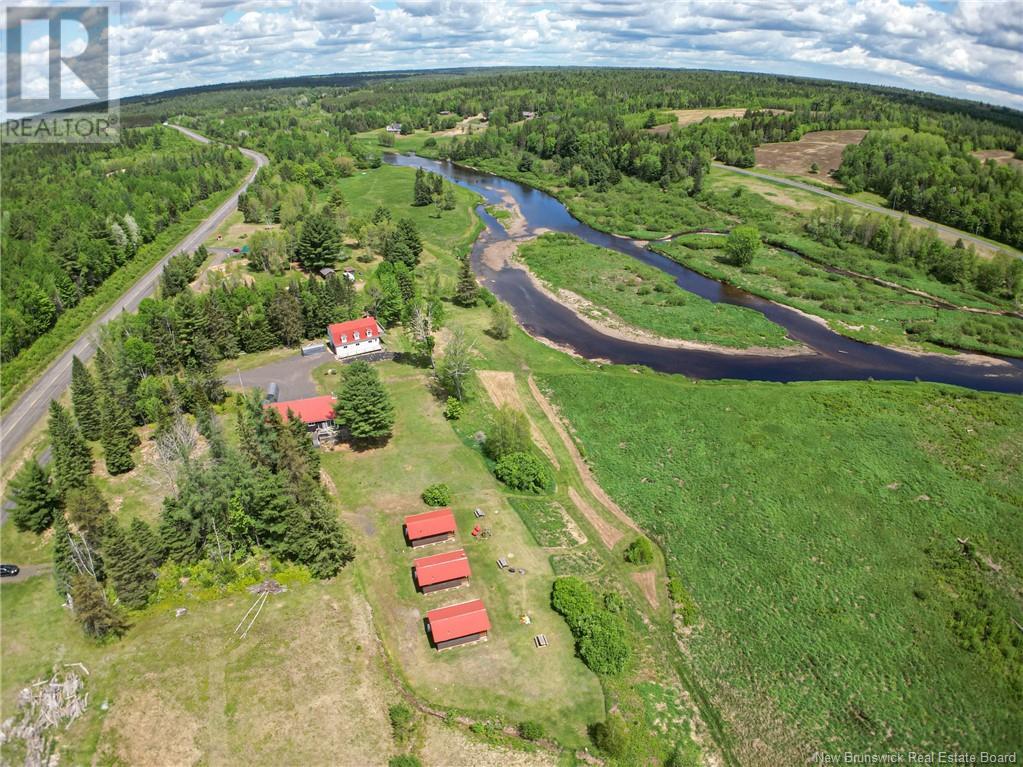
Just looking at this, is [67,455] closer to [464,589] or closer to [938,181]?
[464,589]

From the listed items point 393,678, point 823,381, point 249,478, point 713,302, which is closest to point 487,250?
point 713,302

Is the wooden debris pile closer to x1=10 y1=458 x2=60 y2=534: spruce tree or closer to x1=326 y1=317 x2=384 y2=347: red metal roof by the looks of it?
x1=10 y1=458 x2=60 y2=534: spruce tree

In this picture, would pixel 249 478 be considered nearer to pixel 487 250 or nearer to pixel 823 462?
pixel 823 462

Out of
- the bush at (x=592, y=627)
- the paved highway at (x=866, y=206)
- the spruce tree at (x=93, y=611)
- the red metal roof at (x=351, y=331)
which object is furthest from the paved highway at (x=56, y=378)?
the paved highway at (x=866, y=206)

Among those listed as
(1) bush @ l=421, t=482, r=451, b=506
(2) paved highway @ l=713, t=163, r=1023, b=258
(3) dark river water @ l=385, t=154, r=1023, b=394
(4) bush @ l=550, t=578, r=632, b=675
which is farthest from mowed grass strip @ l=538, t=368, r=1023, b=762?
(2) paved highway @ l=713, t=163, r=1023, b=258

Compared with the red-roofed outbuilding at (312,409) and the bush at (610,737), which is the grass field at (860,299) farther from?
the red-roofed outbuilding at (312,409)

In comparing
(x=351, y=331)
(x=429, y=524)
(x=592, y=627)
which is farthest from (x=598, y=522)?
(x=351, y=331)

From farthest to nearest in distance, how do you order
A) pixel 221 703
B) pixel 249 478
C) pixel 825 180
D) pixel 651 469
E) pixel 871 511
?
pixel 825 180, pixel 651 469, pixel 871 511, pixel 249 478, pixel 221 703
